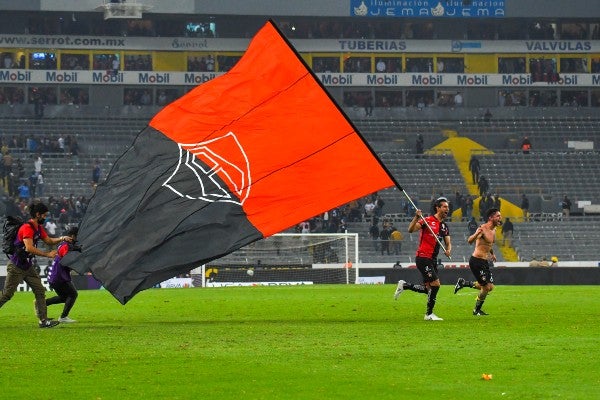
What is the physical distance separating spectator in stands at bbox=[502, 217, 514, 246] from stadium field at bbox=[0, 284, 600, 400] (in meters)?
32.6

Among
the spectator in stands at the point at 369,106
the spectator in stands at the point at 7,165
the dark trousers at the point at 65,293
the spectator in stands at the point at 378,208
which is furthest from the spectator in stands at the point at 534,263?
the dark trousers at the point at 65,293

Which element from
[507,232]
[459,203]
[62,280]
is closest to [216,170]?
[62,280]

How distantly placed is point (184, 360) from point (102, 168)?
52311mm

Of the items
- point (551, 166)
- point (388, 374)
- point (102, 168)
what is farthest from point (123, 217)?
point (551, 166)

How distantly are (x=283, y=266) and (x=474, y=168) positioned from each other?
22.1m

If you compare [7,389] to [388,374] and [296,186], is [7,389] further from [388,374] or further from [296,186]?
[296,186]

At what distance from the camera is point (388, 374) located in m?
13.9

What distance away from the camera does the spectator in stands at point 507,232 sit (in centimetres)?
6084

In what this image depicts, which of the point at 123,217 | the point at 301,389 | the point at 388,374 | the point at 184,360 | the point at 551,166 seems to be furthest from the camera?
the point at 551,166

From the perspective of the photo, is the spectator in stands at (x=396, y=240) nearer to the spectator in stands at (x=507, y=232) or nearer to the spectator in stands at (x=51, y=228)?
the spectator in stands at (x=507, y=232)

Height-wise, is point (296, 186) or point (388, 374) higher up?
point (296, 186)

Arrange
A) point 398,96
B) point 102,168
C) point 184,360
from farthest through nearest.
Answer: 1. point 398,96
2. point 102,168
3. point 184,360

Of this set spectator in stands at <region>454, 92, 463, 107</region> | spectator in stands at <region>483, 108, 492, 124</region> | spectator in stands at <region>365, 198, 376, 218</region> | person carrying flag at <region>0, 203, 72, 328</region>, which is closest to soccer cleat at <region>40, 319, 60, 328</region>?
person carrying flag at <region>0, 203, 72, 328</region>

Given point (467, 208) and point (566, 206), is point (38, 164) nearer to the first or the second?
point (467, 208)
